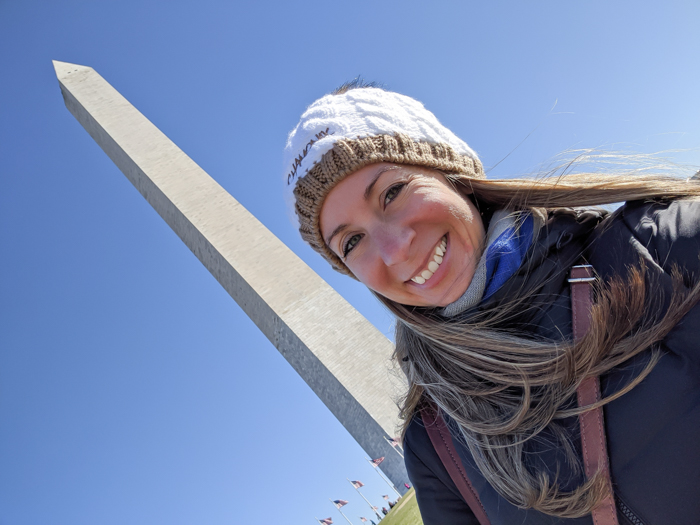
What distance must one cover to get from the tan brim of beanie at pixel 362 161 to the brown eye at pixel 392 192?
0.09 metres

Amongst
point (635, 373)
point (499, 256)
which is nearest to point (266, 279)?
point (499, 256)

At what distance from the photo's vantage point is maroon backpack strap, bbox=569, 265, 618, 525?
0.91 m

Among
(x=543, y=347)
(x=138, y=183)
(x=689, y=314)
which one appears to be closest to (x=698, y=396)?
(x=689, y=314)

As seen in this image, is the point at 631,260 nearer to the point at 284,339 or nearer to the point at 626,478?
the point at 626,478

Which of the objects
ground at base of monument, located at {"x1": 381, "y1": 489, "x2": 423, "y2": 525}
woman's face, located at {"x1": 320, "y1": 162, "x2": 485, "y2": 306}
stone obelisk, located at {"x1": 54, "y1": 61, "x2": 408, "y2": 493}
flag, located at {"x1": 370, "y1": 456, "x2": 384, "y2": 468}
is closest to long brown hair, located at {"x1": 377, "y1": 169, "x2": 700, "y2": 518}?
woman's face, located at {"x1": 320, "y1": 162, "x2": 485, "y2": 306}

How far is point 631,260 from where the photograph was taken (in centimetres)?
99

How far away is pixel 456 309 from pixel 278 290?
7.42 meters

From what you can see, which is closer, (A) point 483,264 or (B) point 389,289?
(A) point 483,264

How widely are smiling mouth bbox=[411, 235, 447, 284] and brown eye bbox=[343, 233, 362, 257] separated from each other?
21 centimetres

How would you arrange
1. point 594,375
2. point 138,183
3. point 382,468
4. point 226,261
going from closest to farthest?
point 594,375 → point 382,468 → point 226,261 → point 138,183

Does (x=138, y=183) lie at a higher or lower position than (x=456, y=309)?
higher

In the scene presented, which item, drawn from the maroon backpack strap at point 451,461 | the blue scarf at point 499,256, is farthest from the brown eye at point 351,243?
the maroon backpack strap at point 451,461

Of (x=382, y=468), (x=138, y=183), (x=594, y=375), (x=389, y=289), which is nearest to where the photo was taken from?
(x=594, y=375)

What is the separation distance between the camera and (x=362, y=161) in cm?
130
